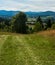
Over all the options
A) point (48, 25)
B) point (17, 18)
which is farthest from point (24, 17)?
point (48, 25)

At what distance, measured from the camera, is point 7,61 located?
9.42 m

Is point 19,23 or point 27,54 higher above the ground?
point 27,54

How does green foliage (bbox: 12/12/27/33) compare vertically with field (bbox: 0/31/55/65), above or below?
below

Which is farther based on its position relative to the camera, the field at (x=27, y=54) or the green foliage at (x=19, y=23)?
the green foliage at (x=19, y=23)

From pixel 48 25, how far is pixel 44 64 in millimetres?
89005

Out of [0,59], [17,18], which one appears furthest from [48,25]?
[0,59]

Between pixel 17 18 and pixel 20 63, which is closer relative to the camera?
pixel 20 63

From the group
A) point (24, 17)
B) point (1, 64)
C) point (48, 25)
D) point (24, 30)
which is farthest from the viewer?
point (48, 25)

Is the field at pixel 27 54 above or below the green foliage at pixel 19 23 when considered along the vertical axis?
above

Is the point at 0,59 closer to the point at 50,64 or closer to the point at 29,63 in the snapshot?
the point at 29,63

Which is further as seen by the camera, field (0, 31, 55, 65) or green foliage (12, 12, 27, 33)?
green foliage (12, 12, 27, 33)

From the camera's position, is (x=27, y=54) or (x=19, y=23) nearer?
(x=27, y=54)

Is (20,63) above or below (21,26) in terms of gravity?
above

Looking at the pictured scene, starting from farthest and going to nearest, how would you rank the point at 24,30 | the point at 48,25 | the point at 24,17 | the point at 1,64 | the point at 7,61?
1. the point at 48,25
2. the point at 24,17
3. the point at 24,30
4. the point at 7,61
5. the point at 1,64
